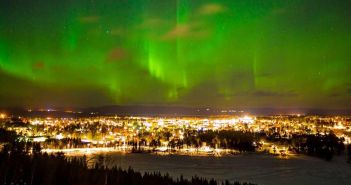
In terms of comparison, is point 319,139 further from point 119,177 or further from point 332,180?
point 119,177

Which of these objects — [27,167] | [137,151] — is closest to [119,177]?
[27,167]

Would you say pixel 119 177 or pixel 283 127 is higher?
pixel 283 127

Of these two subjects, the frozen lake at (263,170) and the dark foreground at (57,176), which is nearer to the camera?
the dark foreground at (57,176)

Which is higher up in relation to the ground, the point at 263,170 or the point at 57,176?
the point at 57,176

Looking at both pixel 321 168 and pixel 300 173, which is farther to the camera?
pixel 321 168

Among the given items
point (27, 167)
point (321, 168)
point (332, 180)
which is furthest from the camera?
point (321, 168)

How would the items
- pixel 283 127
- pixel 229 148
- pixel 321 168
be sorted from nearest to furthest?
pixel 321 168 < pixel 229 148 < pixel 283 127

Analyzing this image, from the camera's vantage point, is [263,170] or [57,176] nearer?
[57,176]

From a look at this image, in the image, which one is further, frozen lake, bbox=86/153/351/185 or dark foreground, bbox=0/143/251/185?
frozen lake, bbox=86/153/351/185
